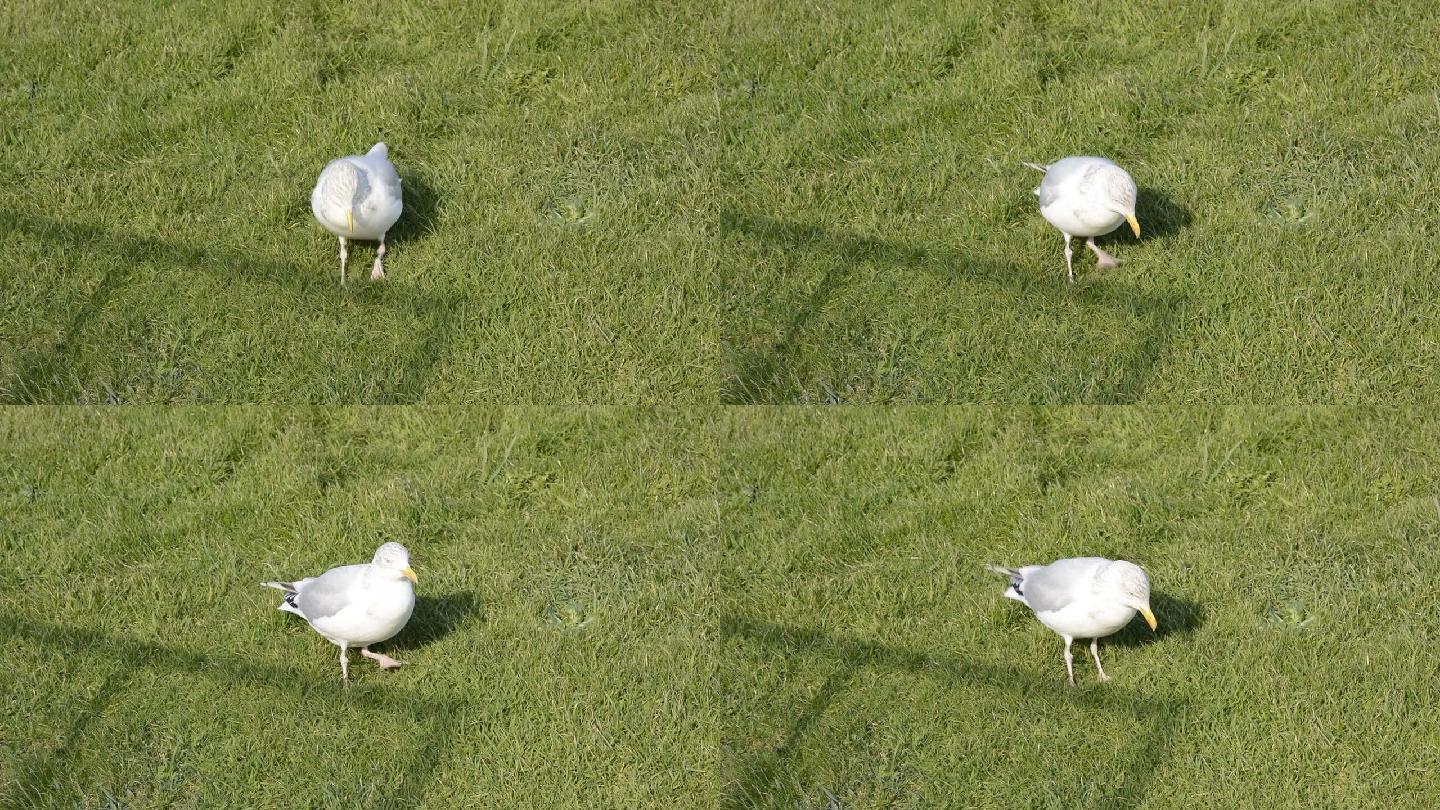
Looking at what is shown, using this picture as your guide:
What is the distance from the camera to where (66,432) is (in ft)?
23.4

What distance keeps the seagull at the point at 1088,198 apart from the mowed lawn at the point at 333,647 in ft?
6.14

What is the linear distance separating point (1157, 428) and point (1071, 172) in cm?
135

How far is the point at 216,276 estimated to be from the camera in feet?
21.8

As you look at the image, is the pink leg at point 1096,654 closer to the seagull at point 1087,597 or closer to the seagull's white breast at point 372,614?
the seagull at point 1087,597

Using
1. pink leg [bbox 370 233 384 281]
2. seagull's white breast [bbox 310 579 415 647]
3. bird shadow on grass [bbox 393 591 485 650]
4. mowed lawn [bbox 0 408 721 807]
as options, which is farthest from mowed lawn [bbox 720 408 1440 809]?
pink leg [bbox 370 233 384 281]

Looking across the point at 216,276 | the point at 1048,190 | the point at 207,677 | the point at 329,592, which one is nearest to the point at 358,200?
the point at 216,276

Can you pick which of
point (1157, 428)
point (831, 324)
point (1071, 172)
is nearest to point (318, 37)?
point (831, 324)

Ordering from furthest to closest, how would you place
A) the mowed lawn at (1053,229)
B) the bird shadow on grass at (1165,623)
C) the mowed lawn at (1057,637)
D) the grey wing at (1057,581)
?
1. the mowed lawn at (1053,229)
2. the bird shadow on grass at (1165,623)
3. the grey wing at (1057,581)
4. the mowed lawn at (1057,637)

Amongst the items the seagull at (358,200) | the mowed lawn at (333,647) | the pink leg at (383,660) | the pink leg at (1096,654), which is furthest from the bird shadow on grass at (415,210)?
the pink leg at (1096,654)

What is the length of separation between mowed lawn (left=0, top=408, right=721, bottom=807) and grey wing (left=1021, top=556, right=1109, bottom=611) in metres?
1.35

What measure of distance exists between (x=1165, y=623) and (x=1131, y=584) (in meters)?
0.47

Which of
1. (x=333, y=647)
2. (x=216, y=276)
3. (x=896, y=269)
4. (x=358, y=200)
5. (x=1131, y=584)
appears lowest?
(x=333, y=647)

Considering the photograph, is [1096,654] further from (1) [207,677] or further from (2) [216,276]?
(2) [216,276]

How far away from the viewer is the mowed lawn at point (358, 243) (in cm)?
649
